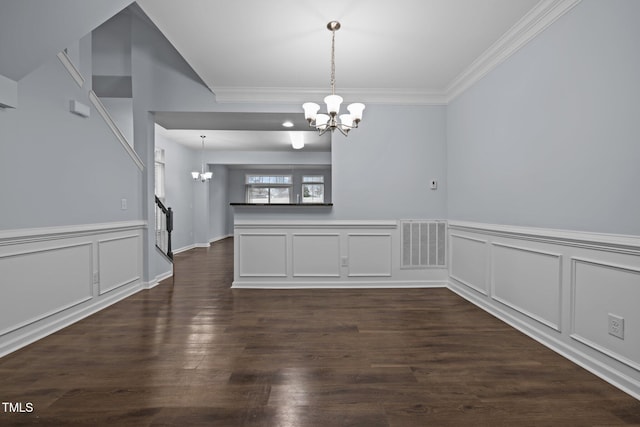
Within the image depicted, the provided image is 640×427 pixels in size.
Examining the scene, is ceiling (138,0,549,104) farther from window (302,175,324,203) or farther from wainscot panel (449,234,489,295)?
window (302,175,324,203)

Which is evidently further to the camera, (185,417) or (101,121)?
(101,121)

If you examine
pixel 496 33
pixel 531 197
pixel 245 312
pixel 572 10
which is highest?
pixel 496 33

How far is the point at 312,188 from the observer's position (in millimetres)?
11867

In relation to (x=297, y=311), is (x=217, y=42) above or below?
above

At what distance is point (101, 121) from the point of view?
329cm

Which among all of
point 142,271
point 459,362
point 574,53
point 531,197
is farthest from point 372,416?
point 142,271

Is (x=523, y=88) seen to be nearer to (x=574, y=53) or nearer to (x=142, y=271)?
(x=574, y=53)

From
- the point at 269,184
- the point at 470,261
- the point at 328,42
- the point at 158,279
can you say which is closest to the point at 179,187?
the point at 158,279

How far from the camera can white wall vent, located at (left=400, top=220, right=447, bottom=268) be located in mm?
4145

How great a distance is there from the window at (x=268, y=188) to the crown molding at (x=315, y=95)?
7.76 m

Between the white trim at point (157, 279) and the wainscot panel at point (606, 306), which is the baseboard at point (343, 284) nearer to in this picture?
the white trim at point (157, 279)

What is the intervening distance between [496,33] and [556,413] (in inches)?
117

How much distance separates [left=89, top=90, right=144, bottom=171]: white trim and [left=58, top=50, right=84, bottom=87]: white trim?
0.17 m

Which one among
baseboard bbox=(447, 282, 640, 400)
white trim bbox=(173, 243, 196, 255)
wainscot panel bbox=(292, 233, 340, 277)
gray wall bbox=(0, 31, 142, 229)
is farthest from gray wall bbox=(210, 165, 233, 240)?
baseboard bbox=(447, 282, 640, 400)
